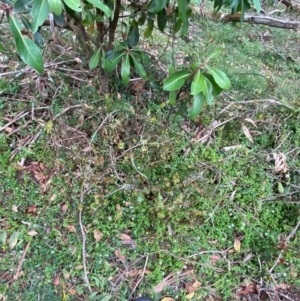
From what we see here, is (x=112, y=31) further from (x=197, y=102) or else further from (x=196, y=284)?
(x=196, y=284)

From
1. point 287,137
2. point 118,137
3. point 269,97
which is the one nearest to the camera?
point 118,137

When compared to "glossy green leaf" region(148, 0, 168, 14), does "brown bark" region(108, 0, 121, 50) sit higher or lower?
lower

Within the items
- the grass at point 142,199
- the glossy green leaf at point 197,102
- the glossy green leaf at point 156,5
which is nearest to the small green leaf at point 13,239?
the grass at point 142,199

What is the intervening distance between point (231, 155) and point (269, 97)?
77 cm

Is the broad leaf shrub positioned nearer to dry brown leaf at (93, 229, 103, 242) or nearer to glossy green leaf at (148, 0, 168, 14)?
glossy green leaf at (148, 0, 168, 14)

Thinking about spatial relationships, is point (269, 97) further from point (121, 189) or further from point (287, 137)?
point (121, 189)

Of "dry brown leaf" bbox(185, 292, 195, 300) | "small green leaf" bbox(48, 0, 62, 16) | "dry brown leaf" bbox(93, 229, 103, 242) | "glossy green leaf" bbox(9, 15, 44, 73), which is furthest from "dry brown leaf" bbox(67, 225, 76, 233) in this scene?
"small green leaf" bbox(48, 0, 62, 16)

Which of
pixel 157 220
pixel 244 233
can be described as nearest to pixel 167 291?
pixel 157 220

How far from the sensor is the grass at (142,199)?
6.45 feet

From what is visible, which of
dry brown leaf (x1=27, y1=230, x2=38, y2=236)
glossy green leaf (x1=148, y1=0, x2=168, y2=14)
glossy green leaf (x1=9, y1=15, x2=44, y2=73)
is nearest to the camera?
glossy green leaf (x1=9, y1=15, x2=44, y2=73)

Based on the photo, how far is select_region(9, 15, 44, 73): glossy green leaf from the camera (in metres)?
1.23

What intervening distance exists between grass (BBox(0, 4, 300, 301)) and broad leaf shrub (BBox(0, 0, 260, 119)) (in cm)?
43

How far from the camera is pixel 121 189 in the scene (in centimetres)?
216

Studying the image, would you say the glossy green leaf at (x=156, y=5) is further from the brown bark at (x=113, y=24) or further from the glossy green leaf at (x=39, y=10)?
the glossy green leaf at (x=39, y=10)
